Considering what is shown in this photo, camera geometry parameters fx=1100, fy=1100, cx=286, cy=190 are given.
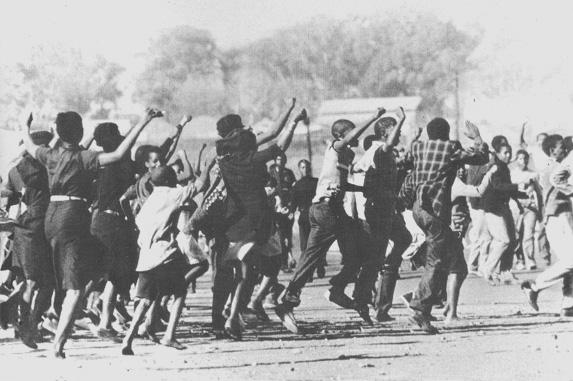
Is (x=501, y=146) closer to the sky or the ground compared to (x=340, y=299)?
closer to the sky

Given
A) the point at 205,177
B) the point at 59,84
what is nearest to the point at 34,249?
the point at 205,177

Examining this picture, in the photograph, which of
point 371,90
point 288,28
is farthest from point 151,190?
point 371,90

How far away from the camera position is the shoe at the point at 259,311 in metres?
8.88

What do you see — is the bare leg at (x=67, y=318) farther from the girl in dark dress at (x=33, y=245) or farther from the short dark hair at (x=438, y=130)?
the short dark hair at (x=438, y=130)

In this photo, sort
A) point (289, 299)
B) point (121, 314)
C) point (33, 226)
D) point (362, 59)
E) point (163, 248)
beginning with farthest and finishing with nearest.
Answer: point (362, 59) → point (121, 314) → point (289, 299) → point (33, 226) → point (163, 248)

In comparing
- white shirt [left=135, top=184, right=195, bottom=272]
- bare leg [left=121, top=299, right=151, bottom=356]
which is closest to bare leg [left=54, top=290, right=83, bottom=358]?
bare leg [left=121, top=299, right=151, bottom=356]

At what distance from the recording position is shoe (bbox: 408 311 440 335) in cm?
800

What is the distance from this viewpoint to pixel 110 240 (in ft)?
26.3

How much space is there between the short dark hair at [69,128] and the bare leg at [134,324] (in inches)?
45.9

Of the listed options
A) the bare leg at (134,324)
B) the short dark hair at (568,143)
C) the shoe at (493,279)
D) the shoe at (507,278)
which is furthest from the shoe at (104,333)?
the shoe at (507,278)

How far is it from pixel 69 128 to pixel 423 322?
113 inches

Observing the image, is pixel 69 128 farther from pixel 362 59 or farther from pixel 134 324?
pixel 362 59

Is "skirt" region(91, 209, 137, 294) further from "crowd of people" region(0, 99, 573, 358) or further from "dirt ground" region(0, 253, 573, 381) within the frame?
"dirt ground" region(0, 253, 573, 381)

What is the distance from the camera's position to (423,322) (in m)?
8.00
